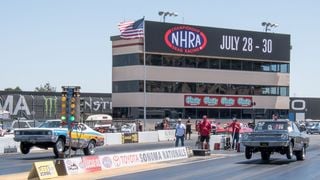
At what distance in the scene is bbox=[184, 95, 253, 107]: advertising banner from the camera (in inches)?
2911

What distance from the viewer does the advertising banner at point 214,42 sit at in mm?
70812

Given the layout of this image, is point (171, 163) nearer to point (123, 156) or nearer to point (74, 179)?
point (123, 156)

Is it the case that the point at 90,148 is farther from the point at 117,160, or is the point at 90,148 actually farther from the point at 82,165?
the point at 82,165

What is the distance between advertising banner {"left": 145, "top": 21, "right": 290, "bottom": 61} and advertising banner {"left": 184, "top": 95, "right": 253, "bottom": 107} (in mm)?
5268

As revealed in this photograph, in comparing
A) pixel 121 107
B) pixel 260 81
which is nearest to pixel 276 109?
pixel 260 81

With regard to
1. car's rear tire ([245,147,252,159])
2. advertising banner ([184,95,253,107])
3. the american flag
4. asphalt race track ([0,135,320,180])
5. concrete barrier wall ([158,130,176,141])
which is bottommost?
concrete barrier wall ([158,130,176,141])

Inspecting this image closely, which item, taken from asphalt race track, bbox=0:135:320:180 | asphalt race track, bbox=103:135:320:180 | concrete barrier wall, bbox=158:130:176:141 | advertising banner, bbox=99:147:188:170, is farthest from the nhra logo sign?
asphalt race track, bbox=103:135:320:180

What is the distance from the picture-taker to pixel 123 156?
2358cm

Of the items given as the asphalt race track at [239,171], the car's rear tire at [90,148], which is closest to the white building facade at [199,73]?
the car's rear tire at [90,148]

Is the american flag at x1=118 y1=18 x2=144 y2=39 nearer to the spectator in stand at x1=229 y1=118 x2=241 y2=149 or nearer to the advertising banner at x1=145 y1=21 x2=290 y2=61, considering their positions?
the advertising banner at x1=145 y1=21 x2=290 y2=61

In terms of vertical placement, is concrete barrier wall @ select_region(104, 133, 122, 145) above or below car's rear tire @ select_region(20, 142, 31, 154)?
below

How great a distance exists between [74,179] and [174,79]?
179ft

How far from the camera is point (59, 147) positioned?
92.7 ft

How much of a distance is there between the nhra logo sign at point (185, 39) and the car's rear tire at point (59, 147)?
4385cm
